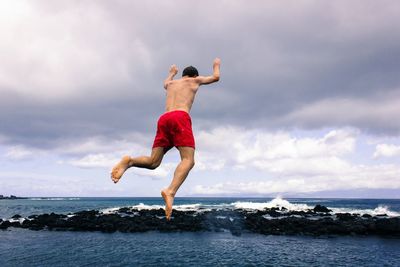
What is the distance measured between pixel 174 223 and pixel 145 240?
8.77m

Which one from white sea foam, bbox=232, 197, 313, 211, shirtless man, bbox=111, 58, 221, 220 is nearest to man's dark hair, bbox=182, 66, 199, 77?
shirtless man, bbox=111, 58, 221, 220

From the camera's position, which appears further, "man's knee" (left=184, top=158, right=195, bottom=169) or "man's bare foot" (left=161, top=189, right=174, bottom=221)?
"man's knee" (left=184, top=158, right=195, bottom=169)

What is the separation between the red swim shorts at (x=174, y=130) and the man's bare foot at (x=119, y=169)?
1.52ft

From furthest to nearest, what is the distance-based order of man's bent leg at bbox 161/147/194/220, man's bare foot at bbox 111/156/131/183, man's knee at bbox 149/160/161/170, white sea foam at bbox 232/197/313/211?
white sea foam at bbox 232/197/313/211 < man's knee at bbox 149/160/161/170 < man's bent leg at bbox 161/147/194/220 < man's bare foot at bbox 111/156/131/183

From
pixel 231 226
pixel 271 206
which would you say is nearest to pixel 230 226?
pixel 231 226

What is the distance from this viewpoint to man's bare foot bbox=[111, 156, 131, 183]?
4.03m

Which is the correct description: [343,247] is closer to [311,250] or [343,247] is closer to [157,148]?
[311,250]

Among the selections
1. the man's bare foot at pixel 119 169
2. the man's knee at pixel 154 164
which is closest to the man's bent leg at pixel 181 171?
the man's knee at pixel 154 164

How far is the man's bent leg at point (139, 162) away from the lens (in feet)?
13.3

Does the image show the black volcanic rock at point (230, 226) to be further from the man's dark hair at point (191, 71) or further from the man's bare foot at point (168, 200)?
the man's bare foot at point (168, 200)

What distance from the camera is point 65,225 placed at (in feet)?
145

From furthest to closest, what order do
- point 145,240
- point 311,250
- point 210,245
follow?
point 145,240
point 210,245
point 311,250

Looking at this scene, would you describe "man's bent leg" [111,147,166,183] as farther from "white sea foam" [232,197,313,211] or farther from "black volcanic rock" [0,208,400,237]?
"white sea foam" [232,197,313,211]

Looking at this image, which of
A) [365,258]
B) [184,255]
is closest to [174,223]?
[184,255]
